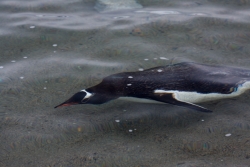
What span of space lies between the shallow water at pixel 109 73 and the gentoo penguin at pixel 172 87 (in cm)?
11

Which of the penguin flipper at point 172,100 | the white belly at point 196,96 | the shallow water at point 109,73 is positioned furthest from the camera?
the white belly at point 196,96

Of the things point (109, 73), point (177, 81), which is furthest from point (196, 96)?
point (109, 73)

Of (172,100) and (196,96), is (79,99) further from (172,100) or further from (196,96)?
(196,96)

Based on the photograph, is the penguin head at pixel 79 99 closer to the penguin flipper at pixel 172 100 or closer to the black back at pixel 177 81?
the black back at pixel 177 81

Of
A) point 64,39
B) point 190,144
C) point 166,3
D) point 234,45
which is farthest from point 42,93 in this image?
point 166,3

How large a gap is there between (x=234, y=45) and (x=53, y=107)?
2.60 metres

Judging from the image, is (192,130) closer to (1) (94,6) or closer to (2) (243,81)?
(2) (243,81)

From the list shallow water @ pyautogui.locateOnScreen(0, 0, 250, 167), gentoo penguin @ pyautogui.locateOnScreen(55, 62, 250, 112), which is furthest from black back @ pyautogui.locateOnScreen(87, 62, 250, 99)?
shallow water @ pyautogui.locateOnScreen(0, 0, 250, 167)

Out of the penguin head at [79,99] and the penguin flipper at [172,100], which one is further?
the penguin head at [79,99]

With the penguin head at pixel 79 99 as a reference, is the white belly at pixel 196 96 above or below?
above

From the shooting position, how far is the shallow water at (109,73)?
10.1 ft

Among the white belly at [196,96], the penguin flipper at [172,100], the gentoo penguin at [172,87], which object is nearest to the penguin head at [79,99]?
the gentoo penguin at [172,87]

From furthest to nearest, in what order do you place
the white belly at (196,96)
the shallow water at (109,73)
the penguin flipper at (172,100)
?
the white belly at (196,96)
the penguin flipper at (172,100)
the shallow water at (109,73)

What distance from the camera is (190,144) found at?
10.2ft
